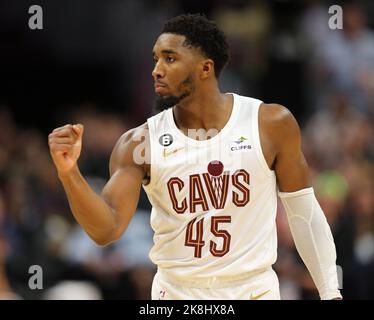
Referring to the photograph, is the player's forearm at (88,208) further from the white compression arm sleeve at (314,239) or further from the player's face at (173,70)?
the white compression arm sleeve at (314,239)

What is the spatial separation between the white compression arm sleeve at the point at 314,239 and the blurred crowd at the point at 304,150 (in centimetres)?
207

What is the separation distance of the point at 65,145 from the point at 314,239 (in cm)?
171

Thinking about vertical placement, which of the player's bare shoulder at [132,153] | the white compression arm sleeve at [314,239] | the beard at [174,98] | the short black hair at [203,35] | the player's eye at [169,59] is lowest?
the white compression arm sleeve at [314,239]

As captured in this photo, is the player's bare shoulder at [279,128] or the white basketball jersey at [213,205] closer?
the white basketball jersey at [213,205]

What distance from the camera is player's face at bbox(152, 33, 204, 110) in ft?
18.2

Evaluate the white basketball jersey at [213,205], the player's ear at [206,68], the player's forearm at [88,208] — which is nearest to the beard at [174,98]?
the player's ear at [206,68]

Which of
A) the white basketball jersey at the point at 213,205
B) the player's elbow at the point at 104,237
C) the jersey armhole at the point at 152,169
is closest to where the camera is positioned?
the player's elbow at the point at 104,237

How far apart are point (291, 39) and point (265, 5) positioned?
0.58 meters

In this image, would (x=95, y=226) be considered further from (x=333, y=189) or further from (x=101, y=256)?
(x=333, y=189)

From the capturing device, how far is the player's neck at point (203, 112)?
5.71m

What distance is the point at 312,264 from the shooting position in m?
5.68

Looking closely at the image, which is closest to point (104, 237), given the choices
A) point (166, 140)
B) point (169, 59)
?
point (166, 140)

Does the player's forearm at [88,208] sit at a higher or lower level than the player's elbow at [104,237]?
higher

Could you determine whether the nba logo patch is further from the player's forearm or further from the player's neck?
the player's forearm
